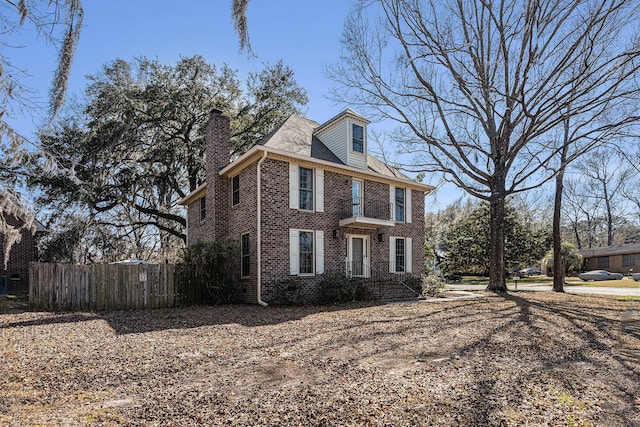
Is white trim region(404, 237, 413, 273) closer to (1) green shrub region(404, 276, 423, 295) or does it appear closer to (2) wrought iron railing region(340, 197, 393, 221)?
(1) green shrub region(404, 276, 423, 295)

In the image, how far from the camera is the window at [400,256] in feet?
52.8

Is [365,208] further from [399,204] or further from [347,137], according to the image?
[347,137]

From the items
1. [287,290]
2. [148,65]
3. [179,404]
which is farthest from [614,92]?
[148,65]

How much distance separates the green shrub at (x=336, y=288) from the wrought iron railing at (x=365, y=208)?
2.41 metres

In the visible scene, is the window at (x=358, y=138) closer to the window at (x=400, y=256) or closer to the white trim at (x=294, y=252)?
the window at (x=400, y=256)

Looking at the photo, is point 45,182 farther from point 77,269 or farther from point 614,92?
point 614,92

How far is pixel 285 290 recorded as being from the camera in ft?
39.4

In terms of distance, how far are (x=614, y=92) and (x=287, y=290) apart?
1354 centimetres

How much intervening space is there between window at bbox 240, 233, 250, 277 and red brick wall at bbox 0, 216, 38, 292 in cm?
1204

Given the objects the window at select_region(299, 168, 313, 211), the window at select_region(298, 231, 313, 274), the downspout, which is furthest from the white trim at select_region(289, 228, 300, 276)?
the downspout

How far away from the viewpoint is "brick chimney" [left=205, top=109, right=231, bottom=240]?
14.4 metres

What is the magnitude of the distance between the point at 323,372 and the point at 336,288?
26.2ft

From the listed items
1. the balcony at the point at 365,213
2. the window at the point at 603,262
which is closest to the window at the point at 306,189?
the balcony at the point at 365,213

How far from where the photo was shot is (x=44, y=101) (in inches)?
205
